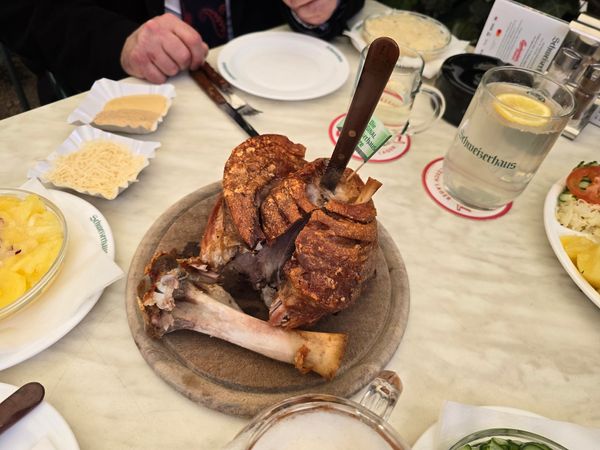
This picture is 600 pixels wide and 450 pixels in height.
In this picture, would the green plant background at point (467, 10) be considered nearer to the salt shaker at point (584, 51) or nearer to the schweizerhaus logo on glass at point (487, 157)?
the salt shaker at point (584, 51)

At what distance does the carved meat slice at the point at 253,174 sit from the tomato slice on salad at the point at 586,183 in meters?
1.04

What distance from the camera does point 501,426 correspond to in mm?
950

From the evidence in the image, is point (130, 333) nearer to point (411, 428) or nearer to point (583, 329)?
point (411, 428)

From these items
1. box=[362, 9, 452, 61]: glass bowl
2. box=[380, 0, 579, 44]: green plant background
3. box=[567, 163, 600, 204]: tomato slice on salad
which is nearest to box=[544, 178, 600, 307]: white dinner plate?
box=[567, 163, 600, 204]: tomato slice on salad

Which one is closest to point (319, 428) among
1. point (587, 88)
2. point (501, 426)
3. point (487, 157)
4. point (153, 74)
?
point (501, 426)

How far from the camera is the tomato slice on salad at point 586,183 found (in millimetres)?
1519

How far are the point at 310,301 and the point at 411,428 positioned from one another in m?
0.40

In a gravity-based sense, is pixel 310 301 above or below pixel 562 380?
above

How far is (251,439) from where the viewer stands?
793 millimetres

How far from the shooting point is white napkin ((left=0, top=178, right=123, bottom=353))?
40.9 inches

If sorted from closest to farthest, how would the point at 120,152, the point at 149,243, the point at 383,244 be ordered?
the point at 149,243, the point at 383,244, the point at 120,152

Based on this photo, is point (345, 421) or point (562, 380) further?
point (562, 380)

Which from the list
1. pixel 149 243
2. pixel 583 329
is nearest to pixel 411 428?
pixel 583 329

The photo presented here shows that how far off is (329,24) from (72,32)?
1.27m
